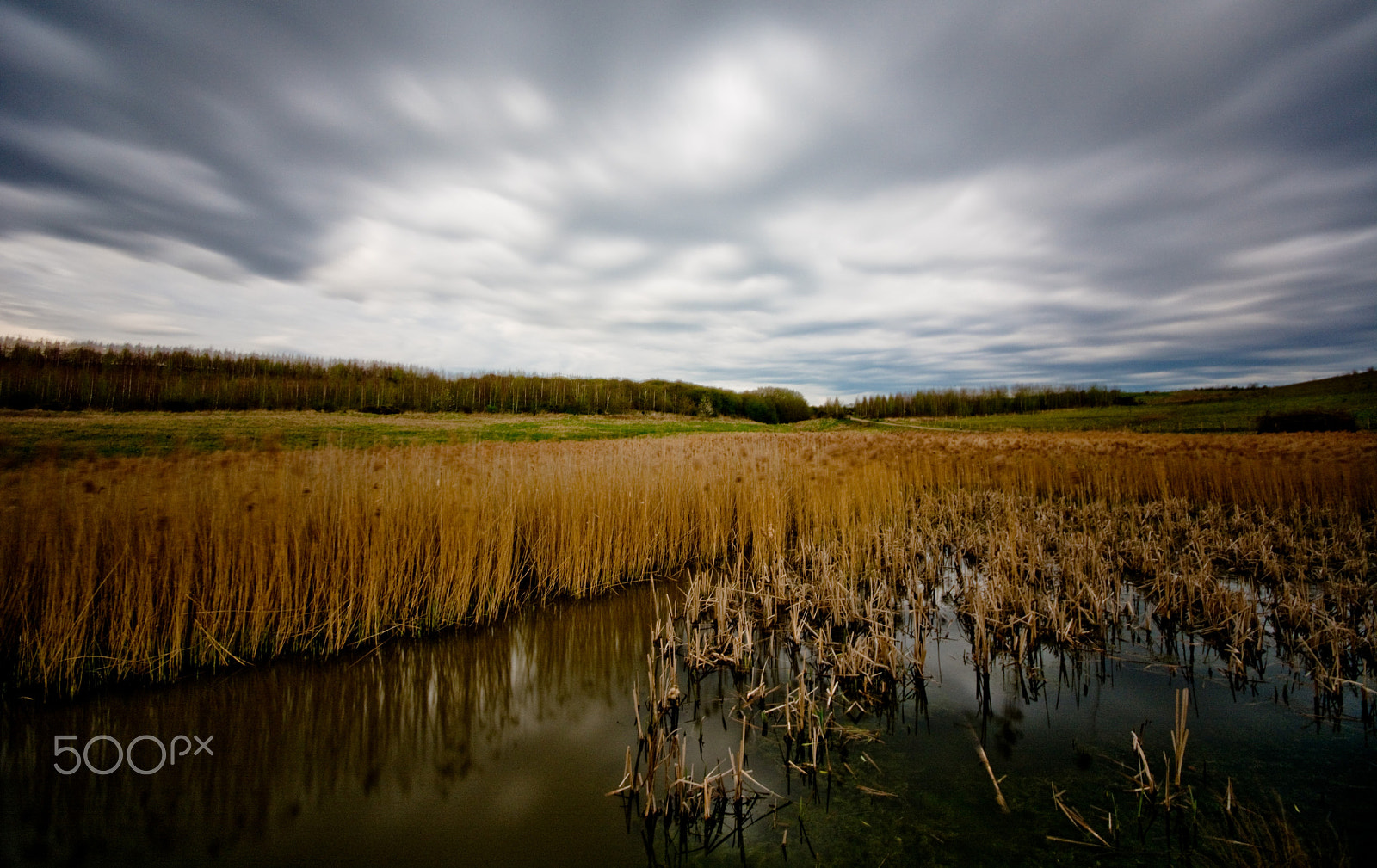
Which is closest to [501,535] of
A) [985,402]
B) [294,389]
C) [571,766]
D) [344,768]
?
[344,768]

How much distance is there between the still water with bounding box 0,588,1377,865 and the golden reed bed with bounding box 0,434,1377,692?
586mm

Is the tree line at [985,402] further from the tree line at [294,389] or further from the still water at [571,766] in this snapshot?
the still water at [571,766]

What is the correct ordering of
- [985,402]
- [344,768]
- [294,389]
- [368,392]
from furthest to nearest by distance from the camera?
[985,402], [368,392], [294,389], [344,768]

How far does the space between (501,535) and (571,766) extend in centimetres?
329

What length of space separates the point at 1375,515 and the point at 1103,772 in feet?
35.3

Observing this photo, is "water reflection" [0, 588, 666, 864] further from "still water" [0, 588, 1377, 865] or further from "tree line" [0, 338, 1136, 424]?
"tree line" [0, 338, 1136, 424]

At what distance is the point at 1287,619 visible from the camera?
14.7ft

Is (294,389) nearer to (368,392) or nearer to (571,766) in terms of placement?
(368,392)

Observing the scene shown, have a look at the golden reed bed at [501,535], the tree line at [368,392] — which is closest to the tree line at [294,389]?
the tree line at [368,392]

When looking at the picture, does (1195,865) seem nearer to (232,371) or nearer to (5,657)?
(5,657)

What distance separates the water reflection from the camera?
8.30 ft

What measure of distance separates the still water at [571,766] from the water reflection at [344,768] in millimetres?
15

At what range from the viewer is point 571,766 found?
10.3 ft

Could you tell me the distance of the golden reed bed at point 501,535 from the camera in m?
3.96
